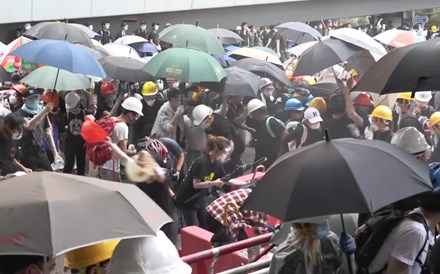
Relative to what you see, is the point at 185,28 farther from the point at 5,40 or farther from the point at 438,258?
the point at 5,40

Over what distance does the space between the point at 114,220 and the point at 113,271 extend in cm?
26

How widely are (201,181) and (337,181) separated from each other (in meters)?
3.75

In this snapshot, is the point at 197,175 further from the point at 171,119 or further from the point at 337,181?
the point at 337,181

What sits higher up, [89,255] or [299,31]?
[89,255]

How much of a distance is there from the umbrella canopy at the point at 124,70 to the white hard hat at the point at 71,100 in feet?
2.65

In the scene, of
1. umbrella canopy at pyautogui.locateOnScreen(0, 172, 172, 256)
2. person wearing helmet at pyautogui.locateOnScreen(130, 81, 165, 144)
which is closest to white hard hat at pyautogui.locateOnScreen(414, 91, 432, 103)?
person wearing helmet at pyautogui.locateOnScreen(130, 81, 165, 144)

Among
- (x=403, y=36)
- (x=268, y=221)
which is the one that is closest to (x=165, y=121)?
(x=268, y=221)

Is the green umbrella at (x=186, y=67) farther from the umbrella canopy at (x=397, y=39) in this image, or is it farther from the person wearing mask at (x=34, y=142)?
the umbrella canopy at (x=397, y=39)

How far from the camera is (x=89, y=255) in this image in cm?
372

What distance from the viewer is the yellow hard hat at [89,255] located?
3693 mm

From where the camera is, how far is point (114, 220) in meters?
3.44

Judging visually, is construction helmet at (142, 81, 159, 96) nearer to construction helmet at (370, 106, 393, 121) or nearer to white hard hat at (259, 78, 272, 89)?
white hard hat at (259, 78, 272, 89)

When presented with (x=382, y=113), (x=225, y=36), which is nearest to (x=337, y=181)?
(x=382, y=113)

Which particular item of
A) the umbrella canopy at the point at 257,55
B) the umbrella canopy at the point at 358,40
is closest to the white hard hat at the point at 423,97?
the umbrella canopy at the point at 358,40
